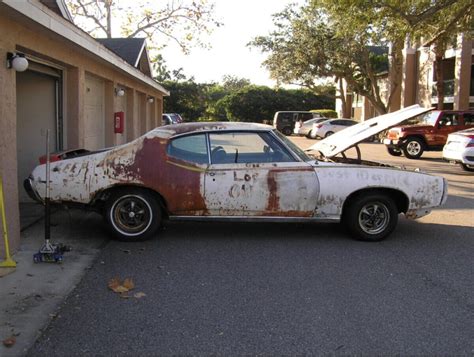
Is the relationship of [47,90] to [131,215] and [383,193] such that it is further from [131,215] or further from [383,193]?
[383,193]

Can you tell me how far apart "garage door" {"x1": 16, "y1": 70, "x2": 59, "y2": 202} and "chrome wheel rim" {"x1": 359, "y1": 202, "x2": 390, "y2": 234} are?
577 cm

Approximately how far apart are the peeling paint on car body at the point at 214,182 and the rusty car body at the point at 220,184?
0.01 m

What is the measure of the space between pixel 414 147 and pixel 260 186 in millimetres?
15402

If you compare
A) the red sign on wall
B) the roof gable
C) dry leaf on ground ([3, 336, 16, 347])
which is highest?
the roof gable

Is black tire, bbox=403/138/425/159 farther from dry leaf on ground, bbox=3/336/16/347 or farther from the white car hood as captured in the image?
dry leaf on ground, bbox=3/336/16/347

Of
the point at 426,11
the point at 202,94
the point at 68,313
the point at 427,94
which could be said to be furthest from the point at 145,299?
the point at 202,94

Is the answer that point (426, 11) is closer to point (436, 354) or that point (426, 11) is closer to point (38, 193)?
point (38, 193)

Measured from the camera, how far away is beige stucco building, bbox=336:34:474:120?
111 ft

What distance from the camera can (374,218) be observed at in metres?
7.09

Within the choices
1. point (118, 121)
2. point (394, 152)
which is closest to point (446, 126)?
point (394, 152)

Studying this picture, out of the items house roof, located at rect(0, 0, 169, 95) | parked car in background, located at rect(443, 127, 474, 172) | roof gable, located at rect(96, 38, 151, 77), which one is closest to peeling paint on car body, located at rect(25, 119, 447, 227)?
house roof, located at rect(0, 0, 169, 95)

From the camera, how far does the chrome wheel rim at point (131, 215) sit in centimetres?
681

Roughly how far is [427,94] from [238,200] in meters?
35.5

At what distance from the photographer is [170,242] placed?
6957mm
